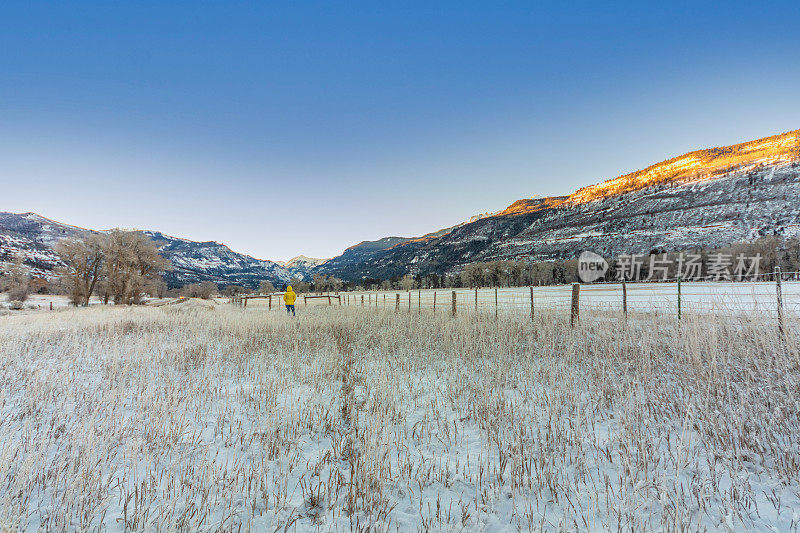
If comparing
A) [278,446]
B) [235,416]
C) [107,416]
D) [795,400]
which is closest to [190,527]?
[278,446]

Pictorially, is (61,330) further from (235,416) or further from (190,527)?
(190,527)

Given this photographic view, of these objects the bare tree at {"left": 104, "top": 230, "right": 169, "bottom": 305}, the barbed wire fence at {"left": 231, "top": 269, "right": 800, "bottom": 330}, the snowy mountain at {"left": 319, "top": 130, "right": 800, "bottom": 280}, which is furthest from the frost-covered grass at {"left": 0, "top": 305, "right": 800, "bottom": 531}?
the snowy mountain at {"left": 319, "top": 130, "right": 800, "bottom": 280}

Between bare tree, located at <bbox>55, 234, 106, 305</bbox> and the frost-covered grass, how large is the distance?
38248 millimetres

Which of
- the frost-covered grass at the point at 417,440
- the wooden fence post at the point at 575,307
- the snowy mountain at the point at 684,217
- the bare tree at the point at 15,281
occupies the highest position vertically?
the snowy mountain at the point at 684,217

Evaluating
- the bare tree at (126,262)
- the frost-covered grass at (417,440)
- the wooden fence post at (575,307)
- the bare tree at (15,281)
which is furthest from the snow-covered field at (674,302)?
the bare tree at (15,281)

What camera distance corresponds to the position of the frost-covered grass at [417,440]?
8.07ft

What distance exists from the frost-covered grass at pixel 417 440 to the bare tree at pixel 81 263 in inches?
1506

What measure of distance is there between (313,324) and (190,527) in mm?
9738

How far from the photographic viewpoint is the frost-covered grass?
8.07 ft

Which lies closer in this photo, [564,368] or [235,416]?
[235,416]

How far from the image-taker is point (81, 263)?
3484 cm

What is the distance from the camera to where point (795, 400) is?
3912mm

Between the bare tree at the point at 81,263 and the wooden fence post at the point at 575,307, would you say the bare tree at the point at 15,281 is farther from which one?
the wooden fence post at the point at 575,307

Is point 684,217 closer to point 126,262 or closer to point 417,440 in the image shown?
point 417,440
